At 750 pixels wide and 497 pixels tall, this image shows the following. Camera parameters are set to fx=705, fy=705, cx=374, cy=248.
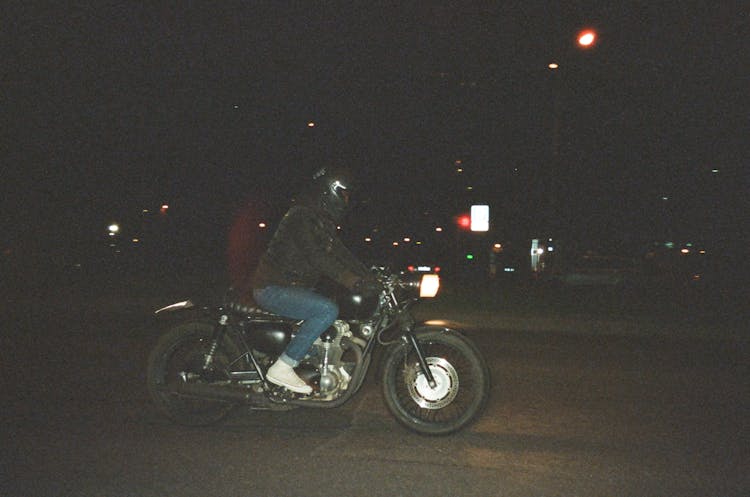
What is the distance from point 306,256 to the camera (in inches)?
208

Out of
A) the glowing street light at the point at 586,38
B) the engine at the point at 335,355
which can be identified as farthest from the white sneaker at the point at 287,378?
the glowing street light at the point at 586,38

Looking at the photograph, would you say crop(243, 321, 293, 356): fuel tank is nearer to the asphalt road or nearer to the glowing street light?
the asphalt road

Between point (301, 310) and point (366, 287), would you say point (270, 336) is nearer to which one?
point (301, 310)

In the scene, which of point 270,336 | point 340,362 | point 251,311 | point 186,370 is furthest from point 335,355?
point 186,370

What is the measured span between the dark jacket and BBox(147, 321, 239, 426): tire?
637 mm

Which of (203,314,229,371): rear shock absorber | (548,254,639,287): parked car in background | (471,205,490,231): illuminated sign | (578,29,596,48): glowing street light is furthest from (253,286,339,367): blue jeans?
(548,254,639,287): parked car in background

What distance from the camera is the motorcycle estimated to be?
521 cm

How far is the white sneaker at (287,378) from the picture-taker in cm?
524

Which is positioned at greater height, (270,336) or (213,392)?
(270,336)

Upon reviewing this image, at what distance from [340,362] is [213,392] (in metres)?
1.01

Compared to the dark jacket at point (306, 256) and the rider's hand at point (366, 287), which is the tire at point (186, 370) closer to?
the dark jacket at point (306, 256)

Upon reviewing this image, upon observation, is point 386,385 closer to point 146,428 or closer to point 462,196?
point 146,428

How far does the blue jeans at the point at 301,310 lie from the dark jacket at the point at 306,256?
0.10m

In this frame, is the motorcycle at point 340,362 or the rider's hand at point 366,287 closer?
the rider's hand at point 366,287
